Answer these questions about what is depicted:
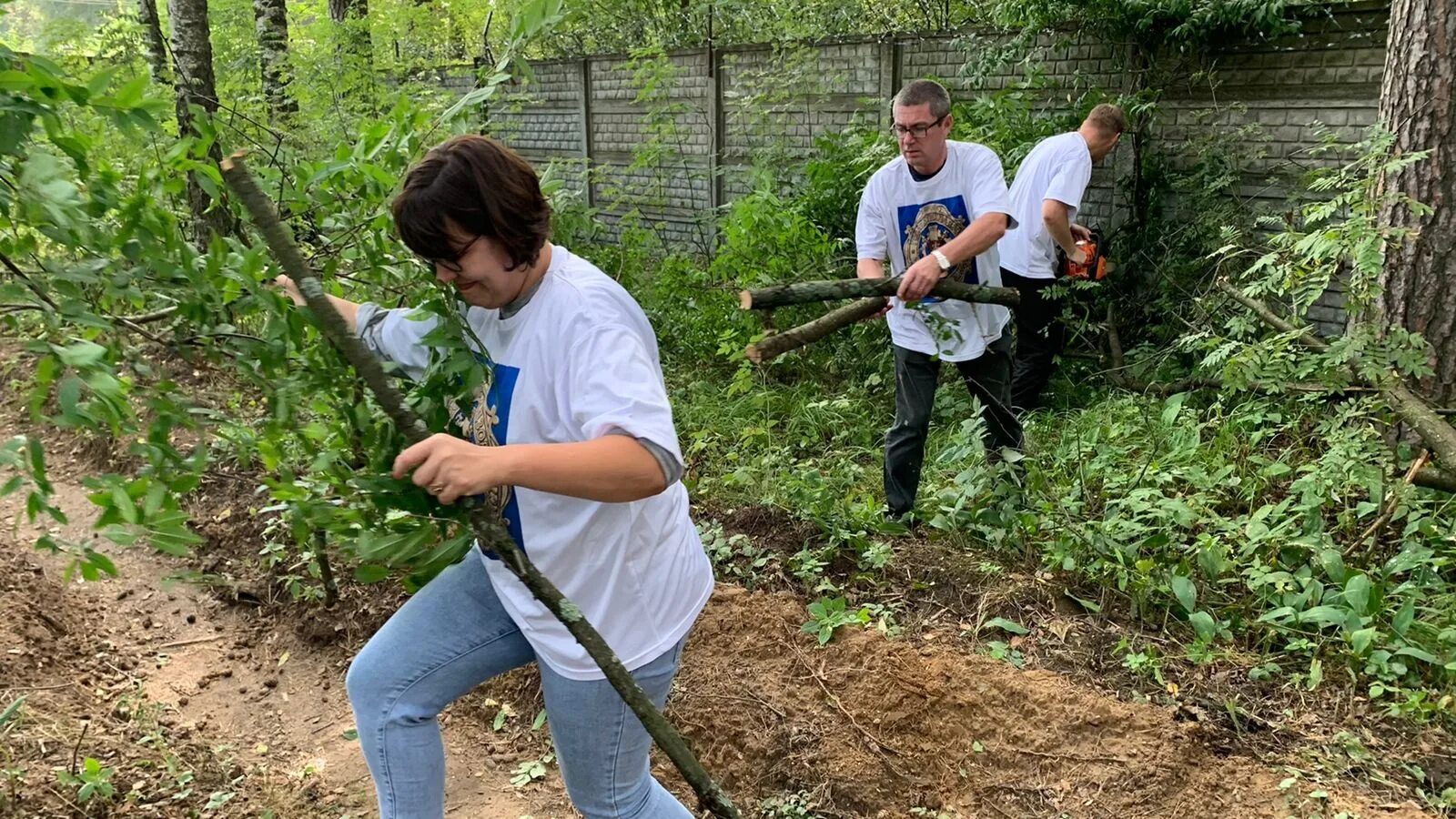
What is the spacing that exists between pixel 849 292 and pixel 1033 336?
262 centimetres

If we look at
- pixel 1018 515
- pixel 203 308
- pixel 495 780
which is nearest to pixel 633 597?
pixel 203 308

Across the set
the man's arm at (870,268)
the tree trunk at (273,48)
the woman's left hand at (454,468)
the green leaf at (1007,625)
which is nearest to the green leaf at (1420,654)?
the green leaf at (1007,625)

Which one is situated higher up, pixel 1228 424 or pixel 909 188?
pixel 909 188

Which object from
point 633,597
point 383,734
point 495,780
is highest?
point 633,597

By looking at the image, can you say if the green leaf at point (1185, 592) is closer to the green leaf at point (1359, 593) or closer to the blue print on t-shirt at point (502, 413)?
the green leaf at point (1359, 593)

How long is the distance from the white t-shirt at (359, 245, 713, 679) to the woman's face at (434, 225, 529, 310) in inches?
1.9

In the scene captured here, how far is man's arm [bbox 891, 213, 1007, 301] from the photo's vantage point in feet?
11.4

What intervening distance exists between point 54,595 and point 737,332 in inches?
149

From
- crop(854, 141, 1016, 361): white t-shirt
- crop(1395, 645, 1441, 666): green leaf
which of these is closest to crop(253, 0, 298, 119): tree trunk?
crop(854, 141, 1016, 361): white t-shirt

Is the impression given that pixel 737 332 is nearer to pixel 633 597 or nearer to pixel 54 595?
pixel 54 595

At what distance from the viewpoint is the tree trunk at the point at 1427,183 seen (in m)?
3.74

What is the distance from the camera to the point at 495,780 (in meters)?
3.16

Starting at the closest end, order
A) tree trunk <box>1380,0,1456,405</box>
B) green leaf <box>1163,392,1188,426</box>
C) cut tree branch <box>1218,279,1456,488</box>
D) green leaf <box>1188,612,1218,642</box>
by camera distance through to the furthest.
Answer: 1. green leaf <box>1188,612,1218,642</box>
2. cut tree branch <box>1218,279,1456,488</box>
3. tree trunk <box>1380,0,1456,405</box>
4. green leaf <box>1163,392,1188,426</box>

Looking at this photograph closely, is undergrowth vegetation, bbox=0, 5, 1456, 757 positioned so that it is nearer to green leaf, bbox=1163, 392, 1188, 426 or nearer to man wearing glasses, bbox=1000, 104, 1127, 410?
green leaf, bbox=1163, 392, 1188, 426
